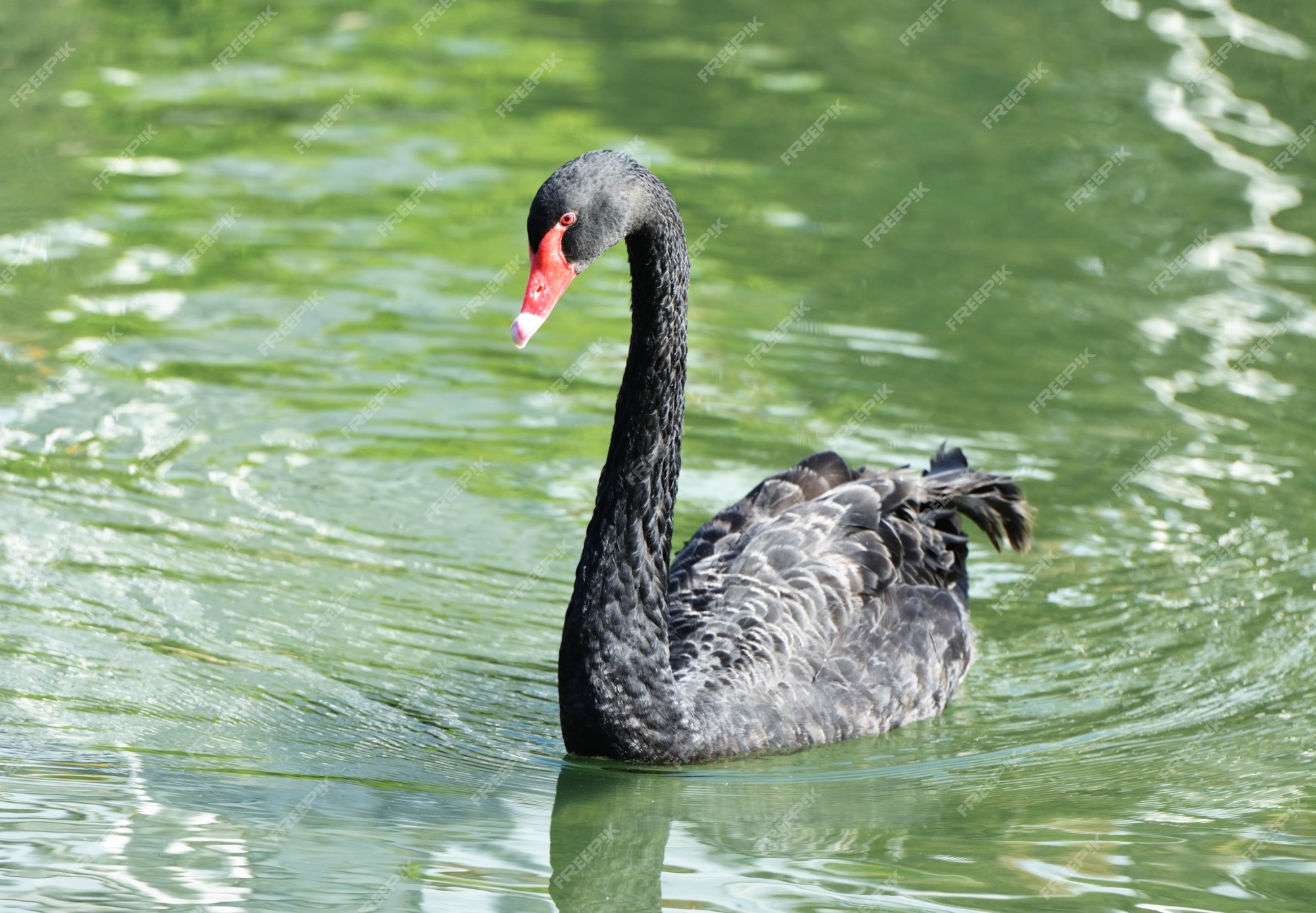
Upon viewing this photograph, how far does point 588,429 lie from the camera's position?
10219 mm

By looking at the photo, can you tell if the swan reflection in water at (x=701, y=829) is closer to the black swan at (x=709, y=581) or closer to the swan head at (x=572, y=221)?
the black swan at (x=709, y=581)

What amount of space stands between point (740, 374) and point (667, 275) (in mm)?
4427

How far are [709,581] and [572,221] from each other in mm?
2114

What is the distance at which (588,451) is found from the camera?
10000 millimetres

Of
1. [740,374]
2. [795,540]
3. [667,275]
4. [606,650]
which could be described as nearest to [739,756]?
[606,650]

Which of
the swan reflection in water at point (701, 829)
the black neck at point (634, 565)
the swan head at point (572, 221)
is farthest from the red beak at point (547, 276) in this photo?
the swan reflection in water at point (701, 829)

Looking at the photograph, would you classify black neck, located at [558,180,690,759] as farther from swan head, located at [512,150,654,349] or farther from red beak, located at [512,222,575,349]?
red beak, located at [512,222,575,349]

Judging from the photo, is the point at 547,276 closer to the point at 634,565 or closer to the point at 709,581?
the point at 634,565

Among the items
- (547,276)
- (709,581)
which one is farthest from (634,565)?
(547,276)

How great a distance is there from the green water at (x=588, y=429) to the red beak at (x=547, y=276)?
171cm

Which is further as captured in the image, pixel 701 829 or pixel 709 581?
pixel 709 581

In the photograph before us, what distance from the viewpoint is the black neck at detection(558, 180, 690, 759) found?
262 inches

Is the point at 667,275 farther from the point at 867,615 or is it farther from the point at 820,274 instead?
the point at 820,274

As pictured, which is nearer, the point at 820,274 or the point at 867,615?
the point at 867,615
